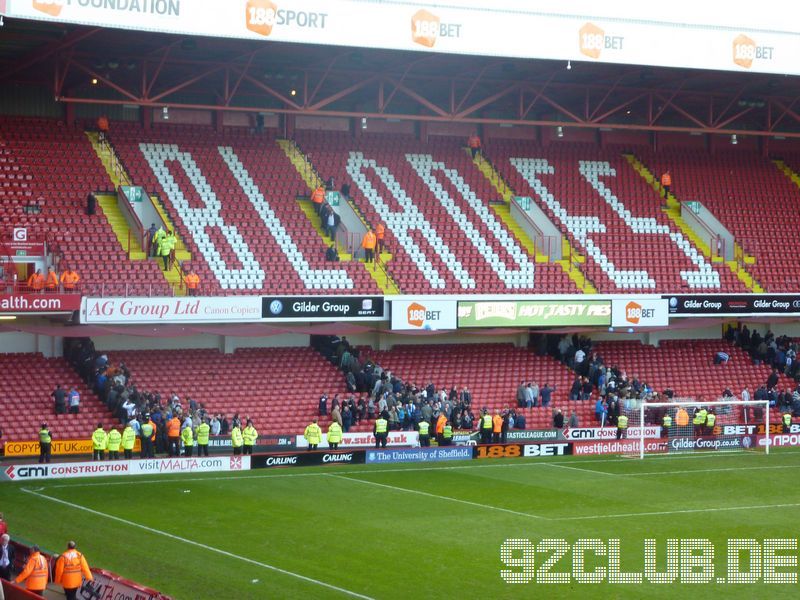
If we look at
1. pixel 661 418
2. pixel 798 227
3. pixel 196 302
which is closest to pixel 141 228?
pixel 196 302

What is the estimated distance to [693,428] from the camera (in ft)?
141

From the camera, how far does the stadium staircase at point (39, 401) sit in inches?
1451

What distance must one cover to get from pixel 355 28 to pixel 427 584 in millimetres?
22120

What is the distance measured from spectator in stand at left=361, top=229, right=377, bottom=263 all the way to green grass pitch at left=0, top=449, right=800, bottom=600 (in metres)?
9.16

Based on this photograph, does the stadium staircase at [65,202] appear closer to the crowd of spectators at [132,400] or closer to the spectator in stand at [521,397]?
the crowd of spectators at [132,400]

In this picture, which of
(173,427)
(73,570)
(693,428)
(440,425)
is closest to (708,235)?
(693,428)

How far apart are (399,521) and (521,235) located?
21851mm

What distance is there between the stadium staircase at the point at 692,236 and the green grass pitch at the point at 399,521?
41.5 feet

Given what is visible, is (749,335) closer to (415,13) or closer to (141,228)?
(415,13)

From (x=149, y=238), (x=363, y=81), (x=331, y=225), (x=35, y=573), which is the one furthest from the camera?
(x=363, y=81)

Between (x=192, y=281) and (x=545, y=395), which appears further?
(x=545, y=395)

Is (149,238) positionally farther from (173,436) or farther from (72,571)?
(72,571)

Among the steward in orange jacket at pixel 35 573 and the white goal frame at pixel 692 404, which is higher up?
the white goal frame at pixel 692 404

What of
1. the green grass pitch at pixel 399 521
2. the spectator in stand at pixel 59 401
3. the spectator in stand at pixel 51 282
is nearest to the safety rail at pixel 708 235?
the green grass pitch at pixel 399 521
